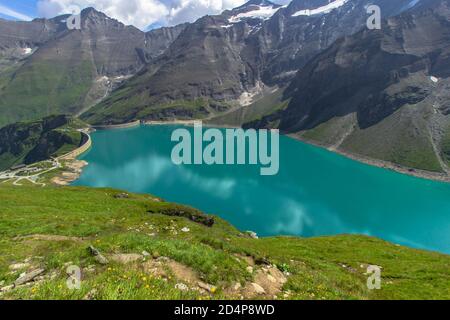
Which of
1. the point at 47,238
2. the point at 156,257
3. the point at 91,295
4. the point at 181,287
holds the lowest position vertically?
the point at 47,238

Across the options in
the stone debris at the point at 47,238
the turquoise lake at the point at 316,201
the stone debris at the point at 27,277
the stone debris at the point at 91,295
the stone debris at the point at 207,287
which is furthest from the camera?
the turquoise lake at the point at 316,201

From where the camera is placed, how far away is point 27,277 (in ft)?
49.3

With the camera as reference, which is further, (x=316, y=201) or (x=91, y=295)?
(x=316, y=201)

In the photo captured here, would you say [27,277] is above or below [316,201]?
above

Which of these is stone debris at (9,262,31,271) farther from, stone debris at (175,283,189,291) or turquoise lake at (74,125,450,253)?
turquoise lake at (74,125,450,253)

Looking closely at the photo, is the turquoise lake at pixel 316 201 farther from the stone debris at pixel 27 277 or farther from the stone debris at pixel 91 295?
the stone debris at pixel 91 295

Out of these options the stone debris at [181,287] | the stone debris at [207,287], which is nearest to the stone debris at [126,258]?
the stone debris at [181,287]

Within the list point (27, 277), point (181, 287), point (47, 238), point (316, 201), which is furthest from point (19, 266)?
point (316, 201)

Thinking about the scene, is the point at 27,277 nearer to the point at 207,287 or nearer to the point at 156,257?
the point at 156,257

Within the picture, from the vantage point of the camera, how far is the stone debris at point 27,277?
14.7 meters
